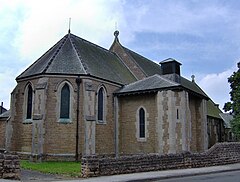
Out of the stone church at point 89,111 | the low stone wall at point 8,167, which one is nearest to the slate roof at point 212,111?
the stone church at point 89,111

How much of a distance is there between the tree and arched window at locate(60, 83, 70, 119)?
18275 mm

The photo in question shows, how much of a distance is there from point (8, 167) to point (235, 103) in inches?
1077

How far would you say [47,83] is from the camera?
21.3m

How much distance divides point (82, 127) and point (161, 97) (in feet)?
19.8

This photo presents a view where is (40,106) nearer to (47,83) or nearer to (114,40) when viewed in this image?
(47,83)

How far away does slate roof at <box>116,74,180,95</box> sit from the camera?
2181 centimetres

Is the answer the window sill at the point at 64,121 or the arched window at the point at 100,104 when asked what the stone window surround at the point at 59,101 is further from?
the arched window at the point at 100,104

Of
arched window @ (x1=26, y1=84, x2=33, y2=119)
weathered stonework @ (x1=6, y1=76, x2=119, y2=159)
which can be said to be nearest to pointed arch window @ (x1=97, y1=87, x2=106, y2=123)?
weathered stonework @ (x1=6, y1=76, x2=119, y2=159)

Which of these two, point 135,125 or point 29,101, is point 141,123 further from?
point 29,101

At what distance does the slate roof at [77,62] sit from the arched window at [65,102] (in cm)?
121

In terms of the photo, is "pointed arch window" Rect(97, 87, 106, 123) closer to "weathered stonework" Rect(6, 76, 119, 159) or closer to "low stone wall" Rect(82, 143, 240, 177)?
"weathered stonework" Rect(6, 76, 119, 159)

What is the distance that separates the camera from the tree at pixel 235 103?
102 ft

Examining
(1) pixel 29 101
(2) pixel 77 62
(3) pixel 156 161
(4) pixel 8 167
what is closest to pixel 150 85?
(2) pixel 77 62

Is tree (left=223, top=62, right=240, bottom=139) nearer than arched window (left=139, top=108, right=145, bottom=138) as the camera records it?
No
